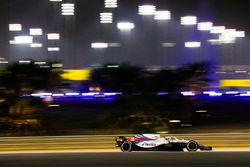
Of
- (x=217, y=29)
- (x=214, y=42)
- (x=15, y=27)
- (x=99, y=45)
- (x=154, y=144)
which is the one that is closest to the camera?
(x=154, y=144)

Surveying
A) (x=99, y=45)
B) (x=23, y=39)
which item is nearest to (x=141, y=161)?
(x=23, y=39)

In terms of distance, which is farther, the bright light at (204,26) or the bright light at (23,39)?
the bright light at (204,26)

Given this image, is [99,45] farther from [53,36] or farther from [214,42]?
[214,42]

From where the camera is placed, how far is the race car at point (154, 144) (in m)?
20.2

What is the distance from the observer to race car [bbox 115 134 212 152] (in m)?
20.2

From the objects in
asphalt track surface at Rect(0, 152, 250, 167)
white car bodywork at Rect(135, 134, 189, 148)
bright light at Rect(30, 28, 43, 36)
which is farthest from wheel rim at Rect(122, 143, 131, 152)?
bright light at Rect(30, 28, 43, 36)

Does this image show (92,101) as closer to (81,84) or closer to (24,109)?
(81,84)

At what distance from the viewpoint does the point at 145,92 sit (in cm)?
Answer: 3616

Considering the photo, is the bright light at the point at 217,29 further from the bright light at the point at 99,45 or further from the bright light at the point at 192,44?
the bright light at the point at 99,45

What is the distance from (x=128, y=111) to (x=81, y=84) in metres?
39.5

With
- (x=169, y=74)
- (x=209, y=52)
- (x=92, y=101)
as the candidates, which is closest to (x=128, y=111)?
(x=169, y=74)

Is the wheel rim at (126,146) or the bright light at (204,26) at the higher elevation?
the bright light at (204,26)

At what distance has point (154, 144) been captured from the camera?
2027 centimetres

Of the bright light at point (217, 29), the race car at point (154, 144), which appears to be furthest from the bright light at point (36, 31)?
Answer: the race car at point (154, 144)
